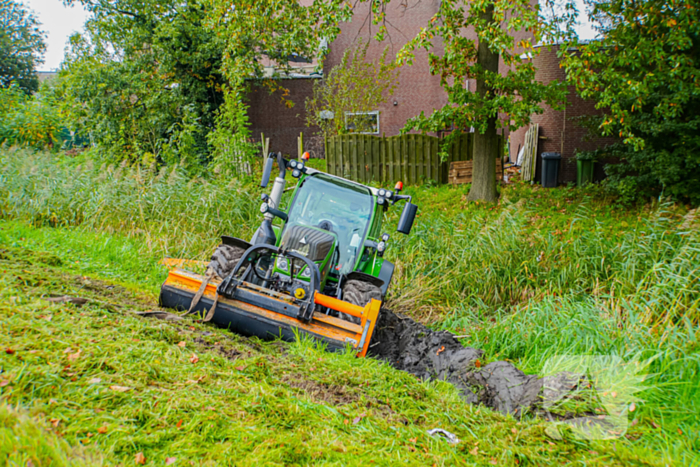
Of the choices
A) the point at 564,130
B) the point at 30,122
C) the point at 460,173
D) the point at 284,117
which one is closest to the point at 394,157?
the point at 460,173

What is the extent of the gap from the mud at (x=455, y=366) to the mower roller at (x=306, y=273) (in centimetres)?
43

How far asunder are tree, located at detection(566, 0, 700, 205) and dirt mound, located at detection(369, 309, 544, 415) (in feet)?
17.9

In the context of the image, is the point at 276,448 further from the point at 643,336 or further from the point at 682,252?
the point at 682,252

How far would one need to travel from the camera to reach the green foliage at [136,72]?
41.1ft

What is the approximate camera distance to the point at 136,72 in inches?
516

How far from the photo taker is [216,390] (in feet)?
9.84

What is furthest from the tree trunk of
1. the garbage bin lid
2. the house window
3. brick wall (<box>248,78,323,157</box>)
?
brick wall (<box>248,78,323,157</box>)

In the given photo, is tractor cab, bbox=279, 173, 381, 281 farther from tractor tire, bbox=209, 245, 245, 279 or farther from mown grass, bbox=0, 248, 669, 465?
mown grass, bbox=0, 248, 669, 465

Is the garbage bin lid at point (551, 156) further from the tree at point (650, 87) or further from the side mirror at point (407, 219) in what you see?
the side mirror at point (407, 219)

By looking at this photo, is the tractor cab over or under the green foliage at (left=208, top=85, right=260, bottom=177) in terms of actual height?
under

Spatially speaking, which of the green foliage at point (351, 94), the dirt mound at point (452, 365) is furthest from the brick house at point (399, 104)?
the dirt mound at point (452, 365)

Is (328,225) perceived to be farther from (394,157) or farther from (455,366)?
(394,157)

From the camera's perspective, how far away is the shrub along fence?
14219 mm

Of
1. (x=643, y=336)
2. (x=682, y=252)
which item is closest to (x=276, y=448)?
(x=643, y=336)
